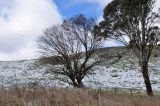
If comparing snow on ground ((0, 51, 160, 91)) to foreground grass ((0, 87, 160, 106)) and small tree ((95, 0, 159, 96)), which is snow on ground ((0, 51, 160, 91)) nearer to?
small tree ((95, 0, 159, 96))

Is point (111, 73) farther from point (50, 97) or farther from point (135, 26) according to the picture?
point (50, 97)

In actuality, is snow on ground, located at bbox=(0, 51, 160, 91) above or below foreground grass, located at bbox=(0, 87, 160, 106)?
above

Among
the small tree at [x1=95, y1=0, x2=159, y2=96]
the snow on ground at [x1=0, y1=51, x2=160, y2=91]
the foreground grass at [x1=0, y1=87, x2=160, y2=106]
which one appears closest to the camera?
the foreground grass at [x1=0, y1=87, x2=160, y2=106]

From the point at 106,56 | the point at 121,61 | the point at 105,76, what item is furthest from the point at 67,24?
the point at 121,61

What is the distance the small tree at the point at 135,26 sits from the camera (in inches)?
1532

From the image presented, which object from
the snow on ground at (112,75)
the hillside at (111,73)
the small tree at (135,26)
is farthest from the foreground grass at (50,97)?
the snow on ground at (112,75)

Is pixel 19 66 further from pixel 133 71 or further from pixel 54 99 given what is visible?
pixel 54 99

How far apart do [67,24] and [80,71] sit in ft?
27.8

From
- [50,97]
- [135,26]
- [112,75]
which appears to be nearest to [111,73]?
[112,75]

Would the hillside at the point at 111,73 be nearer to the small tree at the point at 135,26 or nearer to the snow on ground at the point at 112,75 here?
the snow on ground at the point at 112,75

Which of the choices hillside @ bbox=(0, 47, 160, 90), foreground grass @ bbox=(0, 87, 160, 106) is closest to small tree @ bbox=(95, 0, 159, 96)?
hillside @ bbox=(0, 47, 160, 90)

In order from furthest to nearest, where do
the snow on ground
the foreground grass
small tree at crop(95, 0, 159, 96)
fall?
the snow on ground, small tree at crop(95, 0, 159, 96), the foreground grass

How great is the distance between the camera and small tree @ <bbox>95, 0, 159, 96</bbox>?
128 feet

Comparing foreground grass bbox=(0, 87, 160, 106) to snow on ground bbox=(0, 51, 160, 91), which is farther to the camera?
snow on ground bbox=(0, 51, 160, 91)
